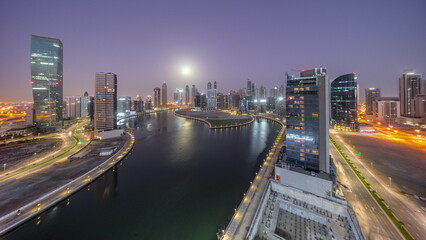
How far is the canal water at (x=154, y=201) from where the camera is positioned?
25328 mm

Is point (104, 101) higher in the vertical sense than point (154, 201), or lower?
higher

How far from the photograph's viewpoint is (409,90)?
12162cm

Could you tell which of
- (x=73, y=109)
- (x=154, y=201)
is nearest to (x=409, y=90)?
(x=154, y=201)

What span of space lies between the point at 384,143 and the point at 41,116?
19248 cm

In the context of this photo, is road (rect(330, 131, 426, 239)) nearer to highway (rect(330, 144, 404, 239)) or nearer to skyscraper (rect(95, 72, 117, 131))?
highway (rect(330, 144, 404, 239))

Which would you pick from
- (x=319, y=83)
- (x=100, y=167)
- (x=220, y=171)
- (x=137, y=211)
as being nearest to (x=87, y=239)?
(x=137, y=211)

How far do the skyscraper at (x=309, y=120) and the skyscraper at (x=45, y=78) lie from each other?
134m

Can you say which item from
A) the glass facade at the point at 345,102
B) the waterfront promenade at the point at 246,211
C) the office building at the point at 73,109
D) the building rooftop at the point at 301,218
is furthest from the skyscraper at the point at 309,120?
the office building at the point at 73,109

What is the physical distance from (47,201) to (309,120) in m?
57.2

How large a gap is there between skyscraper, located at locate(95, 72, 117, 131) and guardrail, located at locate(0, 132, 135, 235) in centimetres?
4583

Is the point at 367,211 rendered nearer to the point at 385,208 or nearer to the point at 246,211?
the point at 385,208

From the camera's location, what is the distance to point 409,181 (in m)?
36.5

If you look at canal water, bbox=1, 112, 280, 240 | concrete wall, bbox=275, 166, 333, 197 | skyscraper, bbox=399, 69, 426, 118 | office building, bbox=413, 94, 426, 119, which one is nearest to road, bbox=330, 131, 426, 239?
concrete wall, bbox=275, 166, 333, 197

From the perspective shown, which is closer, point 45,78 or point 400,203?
point 400,203
